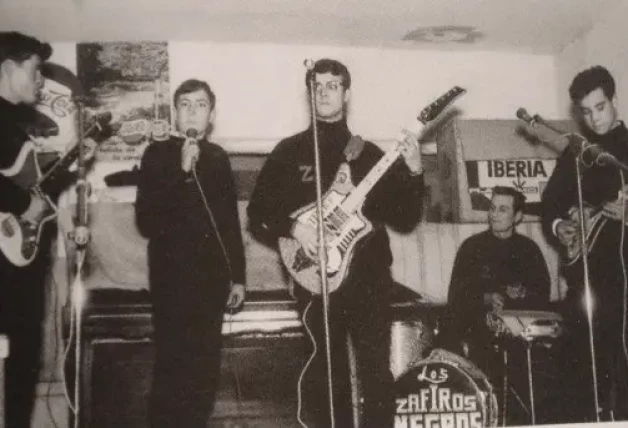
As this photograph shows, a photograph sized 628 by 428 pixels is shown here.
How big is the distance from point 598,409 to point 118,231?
1.65 m

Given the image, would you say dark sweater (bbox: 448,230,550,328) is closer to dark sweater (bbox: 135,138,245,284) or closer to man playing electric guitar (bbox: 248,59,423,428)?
man playing electric guitar (bbox: 248,59,423,428)

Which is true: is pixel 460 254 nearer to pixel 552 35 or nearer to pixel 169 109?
pixel 552 35

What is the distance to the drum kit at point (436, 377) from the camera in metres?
2.55

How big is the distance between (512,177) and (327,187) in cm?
67

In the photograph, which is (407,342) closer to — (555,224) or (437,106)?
(555,224)

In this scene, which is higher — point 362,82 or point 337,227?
point 362,82

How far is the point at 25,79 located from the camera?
255 centimetres

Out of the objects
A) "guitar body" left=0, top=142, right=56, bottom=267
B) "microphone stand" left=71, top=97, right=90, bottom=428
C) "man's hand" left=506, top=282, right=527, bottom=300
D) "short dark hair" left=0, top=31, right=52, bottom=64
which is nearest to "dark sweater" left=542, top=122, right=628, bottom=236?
"man's hand" left=506, top=282, right=527, bottom=300

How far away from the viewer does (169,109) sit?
2.60 meters

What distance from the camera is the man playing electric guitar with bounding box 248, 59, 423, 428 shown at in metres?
2.52

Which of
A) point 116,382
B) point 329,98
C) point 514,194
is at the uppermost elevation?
point 329,98

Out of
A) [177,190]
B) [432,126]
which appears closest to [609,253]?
[432,126]

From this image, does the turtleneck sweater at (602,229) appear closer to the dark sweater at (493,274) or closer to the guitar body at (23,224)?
the dark sweater at (493,274)

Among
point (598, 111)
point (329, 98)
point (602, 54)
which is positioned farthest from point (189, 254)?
point (602, 54)
